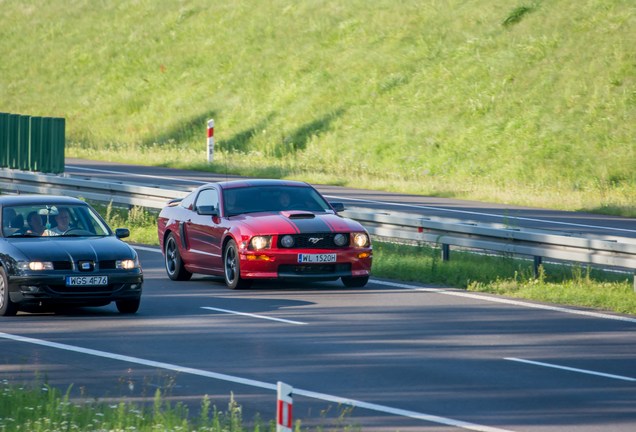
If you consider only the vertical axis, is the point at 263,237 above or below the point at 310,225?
below

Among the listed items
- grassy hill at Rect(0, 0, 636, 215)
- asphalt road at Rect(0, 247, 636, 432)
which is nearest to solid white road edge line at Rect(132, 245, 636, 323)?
A: asphalt road at Rect(0, 247, 636, 432)

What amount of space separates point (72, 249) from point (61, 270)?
1.23 feet

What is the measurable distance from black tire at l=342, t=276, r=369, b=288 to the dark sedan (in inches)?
138

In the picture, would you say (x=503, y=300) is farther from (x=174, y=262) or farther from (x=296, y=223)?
(x=174, y=262)

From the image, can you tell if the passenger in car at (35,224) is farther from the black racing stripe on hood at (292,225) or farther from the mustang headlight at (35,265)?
the black racing stripe on hood at (292,225)

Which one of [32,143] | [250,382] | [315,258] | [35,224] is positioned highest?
[32,143]

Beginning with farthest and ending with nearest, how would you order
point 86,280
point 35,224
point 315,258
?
point 315,258
point 35,224
point 86,280

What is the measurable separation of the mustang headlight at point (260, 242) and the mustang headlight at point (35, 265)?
10.5ft

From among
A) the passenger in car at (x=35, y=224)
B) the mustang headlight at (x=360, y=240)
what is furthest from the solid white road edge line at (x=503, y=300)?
the passenger in car at (x=35, y=224)

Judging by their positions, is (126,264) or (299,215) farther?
(299,215)

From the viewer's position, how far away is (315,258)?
709 inches

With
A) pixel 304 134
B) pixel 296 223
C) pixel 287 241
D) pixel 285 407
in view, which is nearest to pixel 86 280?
pixel 287 241

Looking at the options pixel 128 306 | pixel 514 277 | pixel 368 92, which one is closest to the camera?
pixel 128 306

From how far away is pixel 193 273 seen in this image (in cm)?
2045
